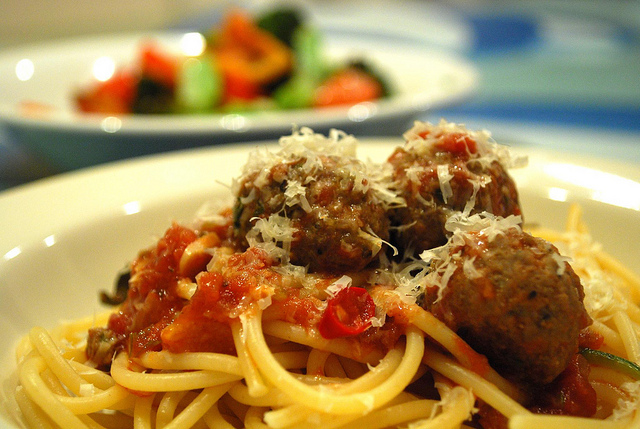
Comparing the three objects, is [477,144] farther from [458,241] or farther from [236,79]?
[236,79]

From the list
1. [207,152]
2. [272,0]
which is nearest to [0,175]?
[207,152]

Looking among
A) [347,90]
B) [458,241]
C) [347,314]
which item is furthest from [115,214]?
[347,90]

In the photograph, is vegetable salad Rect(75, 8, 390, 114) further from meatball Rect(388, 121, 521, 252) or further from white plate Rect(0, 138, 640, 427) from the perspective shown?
meatball Rect(388, 121, 521, 252)

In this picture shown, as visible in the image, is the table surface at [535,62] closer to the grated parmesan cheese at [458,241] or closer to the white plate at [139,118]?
the white plate at [139,118]

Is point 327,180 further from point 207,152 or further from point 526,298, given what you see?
point 207,152

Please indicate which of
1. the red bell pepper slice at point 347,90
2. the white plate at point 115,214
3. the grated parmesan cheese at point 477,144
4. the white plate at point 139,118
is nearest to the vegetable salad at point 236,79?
the red bell pepper slice at point 347,90

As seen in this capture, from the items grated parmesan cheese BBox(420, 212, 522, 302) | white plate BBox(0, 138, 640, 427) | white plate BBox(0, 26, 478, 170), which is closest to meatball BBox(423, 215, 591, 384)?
grated parmesan cheese BBox(420, 212, 522, 302)
